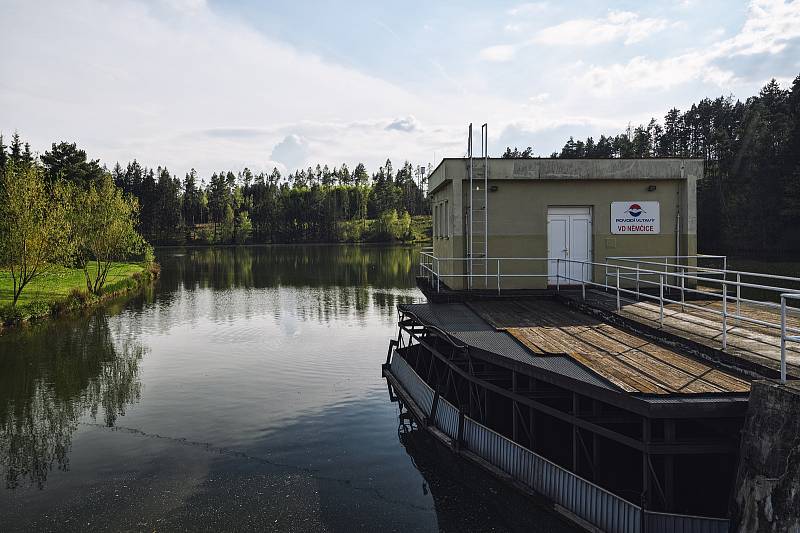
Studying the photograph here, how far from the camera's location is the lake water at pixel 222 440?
11.6 metres

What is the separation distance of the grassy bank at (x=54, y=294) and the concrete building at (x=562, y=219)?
22666mm

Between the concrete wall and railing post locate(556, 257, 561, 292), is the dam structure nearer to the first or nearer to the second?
the concrete wall

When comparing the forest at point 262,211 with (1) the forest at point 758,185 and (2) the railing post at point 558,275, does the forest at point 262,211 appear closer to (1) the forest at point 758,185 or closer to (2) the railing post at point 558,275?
(1) the forest at point 758,185

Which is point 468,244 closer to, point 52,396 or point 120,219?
point 52,396

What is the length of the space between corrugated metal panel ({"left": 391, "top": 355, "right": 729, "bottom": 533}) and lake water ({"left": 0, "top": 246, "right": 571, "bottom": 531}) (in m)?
0.42

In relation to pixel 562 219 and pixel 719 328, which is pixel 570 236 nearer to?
pixel 562 219

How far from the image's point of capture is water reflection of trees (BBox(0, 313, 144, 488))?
48.4 ft

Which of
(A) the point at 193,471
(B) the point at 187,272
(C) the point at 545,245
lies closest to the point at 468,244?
(C) the point at 545,245

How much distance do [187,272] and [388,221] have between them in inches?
3018

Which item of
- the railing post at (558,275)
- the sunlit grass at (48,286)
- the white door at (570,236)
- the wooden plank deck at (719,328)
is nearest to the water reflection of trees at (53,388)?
the sunlit grass at (48,286)

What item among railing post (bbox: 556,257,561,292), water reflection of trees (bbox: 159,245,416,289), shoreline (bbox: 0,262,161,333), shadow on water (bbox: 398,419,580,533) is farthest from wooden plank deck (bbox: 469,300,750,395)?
water reflection of trees (bbox: 159,245,416,289)

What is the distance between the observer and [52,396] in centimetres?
1931

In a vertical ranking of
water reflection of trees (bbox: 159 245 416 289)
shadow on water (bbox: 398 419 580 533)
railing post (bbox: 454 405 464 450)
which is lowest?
shadow on water (bbox: 398 419 580 533)

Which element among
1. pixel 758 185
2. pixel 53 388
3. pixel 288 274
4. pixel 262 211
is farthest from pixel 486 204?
pixel 262 211
